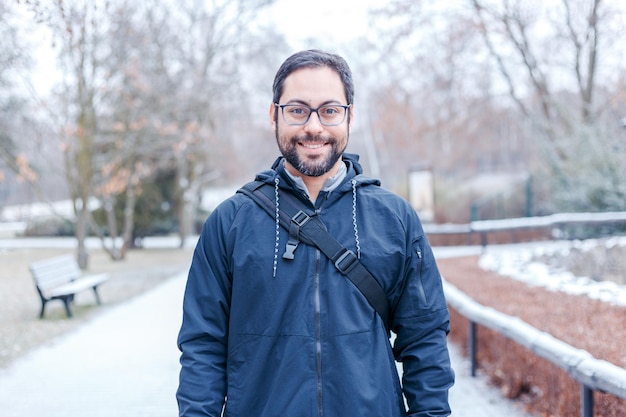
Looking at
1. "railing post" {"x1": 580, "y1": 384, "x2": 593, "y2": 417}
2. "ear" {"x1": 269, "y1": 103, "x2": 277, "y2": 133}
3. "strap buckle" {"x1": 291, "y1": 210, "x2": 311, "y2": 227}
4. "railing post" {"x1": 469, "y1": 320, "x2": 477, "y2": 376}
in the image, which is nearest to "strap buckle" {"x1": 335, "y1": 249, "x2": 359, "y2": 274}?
"strap buckle" {"x1": 291, "y1": 210, "x2": 311, "y2": 227}

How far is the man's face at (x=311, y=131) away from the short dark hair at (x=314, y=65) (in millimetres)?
16

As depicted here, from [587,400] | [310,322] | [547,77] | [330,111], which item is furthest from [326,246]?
[547,77]

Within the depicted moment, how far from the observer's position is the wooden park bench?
32.5 ft

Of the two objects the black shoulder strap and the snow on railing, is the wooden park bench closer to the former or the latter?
the snow on railing

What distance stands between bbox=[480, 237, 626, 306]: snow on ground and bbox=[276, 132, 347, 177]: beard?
5721mm

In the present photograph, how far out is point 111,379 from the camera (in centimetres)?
650

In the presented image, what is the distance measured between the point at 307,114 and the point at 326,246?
0.43 metres

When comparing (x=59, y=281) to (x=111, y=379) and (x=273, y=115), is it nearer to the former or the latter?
(x=111, y=379)

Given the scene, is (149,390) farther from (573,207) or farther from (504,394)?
(573,207)

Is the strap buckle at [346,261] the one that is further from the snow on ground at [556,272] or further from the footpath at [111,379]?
the snow on ground at [556,272]

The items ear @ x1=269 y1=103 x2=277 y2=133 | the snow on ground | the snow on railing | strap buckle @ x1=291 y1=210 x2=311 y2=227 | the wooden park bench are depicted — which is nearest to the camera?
strap buckle @ x1=291 y1=210 x2=311 y2=227

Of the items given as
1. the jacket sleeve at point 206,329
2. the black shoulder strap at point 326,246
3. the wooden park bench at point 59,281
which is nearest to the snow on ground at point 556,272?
the black shoulder strap at point 326,246

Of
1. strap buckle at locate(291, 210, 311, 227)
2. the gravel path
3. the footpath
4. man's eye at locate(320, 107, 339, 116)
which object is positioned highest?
man's eye at locate(320, 107, 339, 116)

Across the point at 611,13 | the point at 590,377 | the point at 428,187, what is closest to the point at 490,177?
the point at 428,187
